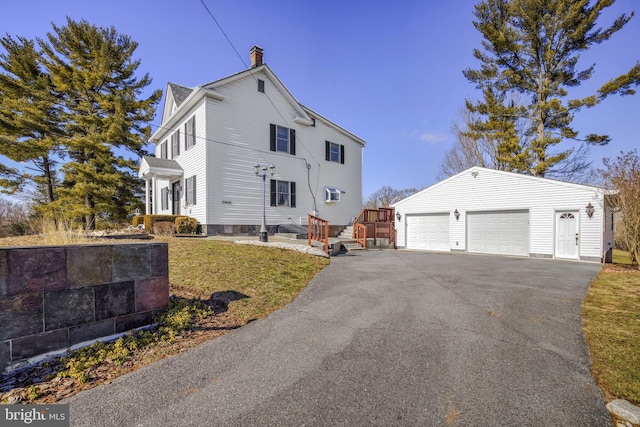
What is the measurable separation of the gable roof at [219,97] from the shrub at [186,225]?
6.02 m

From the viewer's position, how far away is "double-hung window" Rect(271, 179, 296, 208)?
15.6 meters

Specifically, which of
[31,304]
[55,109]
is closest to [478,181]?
[31,304]

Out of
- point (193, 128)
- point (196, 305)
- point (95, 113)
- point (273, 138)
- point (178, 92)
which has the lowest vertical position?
point (196, 305)

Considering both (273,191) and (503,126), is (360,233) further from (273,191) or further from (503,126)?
(503,126)

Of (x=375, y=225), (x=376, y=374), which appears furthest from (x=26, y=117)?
(x=376, y=374)

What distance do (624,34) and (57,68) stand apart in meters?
34.4

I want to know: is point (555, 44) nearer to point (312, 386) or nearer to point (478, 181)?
point (478, 181)

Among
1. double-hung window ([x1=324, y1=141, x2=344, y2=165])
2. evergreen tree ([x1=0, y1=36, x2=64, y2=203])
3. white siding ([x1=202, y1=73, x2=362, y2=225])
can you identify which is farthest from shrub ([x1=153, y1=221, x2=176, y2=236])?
evergreen tree ([x1=0, y1=36, x2=64, y2=203])

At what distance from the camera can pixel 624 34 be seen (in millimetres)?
15930

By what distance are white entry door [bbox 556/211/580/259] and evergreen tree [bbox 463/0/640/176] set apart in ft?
24.0

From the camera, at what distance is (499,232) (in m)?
13.5

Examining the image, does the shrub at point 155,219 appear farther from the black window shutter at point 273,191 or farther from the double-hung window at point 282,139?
the double-hung window at point 282,139

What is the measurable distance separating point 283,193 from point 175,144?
23.9ft

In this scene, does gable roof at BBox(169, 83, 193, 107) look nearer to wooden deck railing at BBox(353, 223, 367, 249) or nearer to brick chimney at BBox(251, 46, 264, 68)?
brick chimney at BBox(251, 46, 264, 68)
